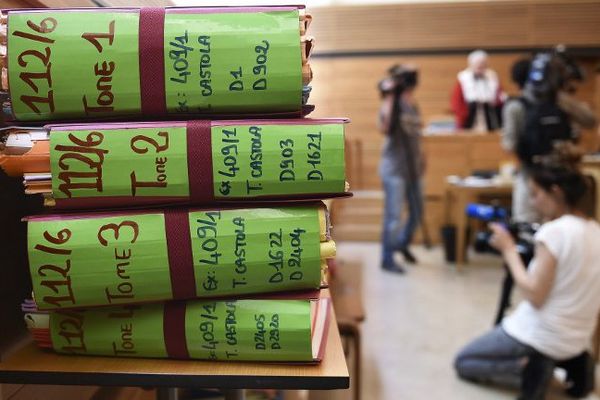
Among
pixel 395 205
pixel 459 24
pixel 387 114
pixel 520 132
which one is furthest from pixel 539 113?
pixel 459 24

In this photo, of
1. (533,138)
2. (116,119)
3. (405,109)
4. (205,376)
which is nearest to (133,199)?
(116,119)

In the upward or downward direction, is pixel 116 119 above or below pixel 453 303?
above

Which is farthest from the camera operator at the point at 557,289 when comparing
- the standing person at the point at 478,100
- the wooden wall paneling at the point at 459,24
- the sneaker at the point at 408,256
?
the wooden wall paneling at the point at 459,24

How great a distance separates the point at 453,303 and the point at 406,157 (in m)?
1.20

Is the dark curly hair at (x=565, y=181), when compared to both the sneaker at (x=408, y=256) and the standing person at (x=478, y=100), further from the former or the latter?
the standing person at (x=478, y=100)

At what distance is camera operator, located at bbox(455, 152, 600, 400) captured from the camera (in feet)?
5.91

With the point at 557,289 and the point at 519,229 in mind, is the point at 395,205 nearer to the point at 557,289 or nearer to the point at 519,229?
the point at 519,229

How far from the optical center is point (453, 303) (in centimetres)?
317

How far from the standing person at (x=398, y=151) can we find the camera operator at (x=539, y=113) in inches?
42.4

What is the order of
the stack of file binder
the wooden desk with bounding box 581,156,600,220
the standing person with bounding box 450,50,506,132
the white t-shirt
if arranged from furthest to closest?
the standing person with bounding box 450,50,506,132, the wooden desk with bounding box 581,156,600,220, the white t-shirt, the stack of file binder

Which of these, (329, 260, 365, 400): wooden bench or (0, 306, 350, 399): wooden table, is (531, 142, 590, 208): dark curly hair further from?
(0, 306, 350, 399): wooden table

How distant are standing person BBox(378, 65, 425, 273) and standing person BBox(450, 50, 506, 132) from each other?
1631 millimetres

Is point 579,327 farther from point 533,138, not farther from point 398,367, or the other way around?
point 533,138

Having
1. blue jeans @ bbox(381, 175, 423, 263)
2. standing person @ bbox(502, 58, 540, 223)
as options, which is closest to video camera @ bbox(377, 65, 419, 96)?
blue jeans @ bbox(381, 175, 423, 263)
